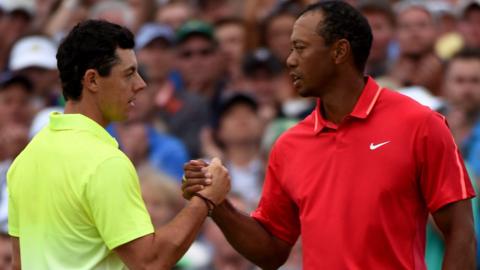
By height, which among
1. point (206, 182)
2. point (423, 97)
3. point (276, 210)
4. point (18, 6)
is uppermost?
point (206, 182)

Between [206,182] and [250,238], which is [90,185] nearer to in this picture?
[206,182]

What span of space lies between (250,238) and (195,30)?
495cm

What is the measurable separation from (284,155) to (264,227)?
36 cm

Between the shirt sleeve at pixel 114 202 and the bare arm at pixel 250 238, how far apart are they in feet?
2.76

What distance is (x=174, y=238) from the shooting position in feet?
16.8

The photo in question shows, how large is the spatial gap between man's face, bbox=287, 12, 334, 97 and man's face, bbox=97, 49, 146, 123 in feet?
2.38

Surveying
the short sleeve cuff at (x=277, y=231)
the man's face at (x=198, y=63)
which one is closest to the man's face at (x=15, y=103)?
the man's face at (x=198, y=63)

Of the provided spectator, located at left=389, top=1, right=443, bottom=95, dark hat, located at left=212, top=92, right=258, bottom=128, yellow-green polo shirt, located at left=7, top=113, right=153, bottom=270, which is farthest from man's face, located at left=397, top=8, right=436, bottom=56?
yellow-green polo shirt, located at left=7, top=113, right=153, bottom=270

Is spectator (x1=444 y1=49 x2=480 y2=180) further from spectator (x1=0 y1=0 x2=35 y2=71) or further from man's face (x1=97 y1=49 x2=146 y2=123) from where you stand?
spectator (x1=0 y1=0 x2=35 y2=71)

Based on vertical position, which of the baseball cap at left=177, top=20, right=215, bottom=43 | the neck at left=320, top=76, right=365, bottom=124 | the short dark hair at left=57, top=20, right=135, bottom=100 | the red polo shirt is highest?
the short dark hair at left=57, top=20, right=135, bottom=100

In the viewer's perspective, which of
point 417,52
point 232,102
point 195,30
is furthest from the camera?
point 195,30

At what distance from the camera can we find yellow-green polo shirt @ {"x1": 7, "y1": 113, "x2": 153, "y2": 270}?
4.99m

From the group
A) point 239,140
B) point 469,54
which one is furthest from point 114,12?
point 469,54

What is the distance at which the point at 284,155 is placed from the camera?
19.2ft
